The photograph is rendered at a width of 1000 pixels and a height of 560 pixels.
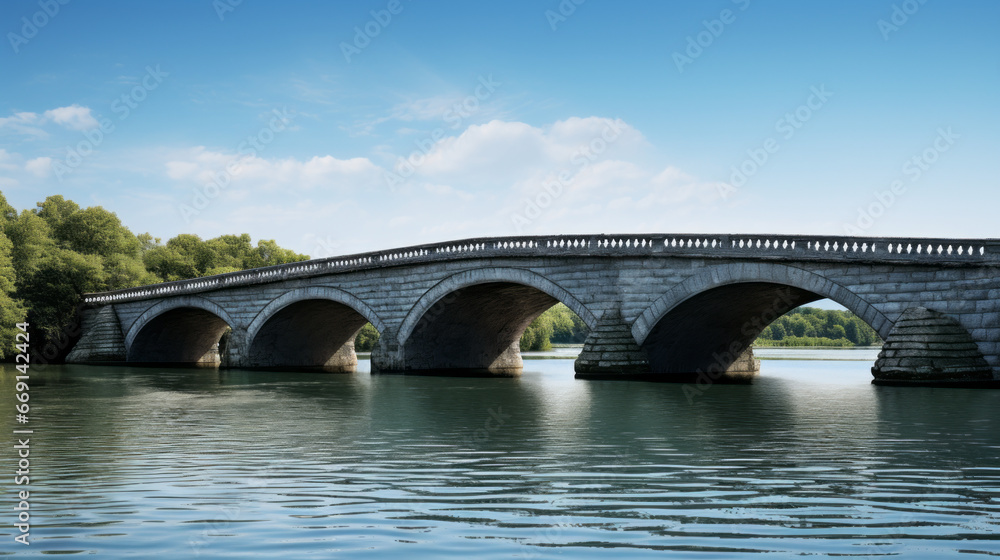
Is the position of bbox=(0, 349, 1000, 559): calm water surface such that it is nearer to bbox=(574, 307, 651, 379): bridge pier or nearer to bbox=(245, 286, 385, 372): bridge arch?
bbox=(574, 307, 651, 379): bridge pier

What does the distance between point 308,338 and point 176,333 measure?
13.1 meters

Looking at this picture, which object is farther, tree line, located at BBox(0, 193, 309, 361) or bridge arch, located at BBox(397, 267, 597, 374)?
tree line, located at BBox(0, 193, 309, 361)

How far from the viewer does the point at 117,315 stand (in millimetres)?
56062

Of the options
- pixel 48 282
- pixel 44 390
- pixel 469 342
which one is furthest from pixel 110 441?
pixel 48 282

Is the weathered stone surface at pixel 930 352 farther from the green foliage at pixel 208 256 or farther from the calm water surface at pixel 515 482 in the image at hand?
the green foliage at pixel 208 256

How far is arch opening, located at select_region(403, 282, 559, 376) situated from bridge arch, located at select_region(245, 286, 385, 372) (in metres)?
3.82

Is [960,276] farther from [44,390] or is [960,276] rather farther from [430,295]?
[44,390]

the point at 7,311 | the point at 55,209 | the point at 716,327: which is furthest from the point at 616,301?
the point at 55,209

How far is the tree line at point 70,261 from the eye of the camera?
57.5 m

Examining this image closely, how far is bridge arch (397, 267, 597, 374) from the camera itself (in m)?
35.0

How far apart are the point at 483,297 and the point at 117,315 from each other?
30076 mm

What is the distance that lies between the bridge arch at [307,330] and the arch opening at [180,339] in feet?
23.8

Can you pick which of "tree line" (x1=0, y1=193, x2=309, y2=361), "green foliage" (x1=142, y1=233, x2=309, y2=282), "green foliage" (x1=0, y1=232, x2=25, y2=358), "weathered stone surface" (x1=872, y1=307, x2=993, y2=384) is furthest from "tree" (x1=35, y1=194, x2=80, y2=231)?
"weathered stone surface" (x1=872, y1=307, x2=993, y2=384)

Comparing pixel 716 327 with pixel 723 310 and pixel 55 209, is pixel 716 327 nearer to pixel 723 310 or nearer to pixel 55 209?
pixel 723 310
